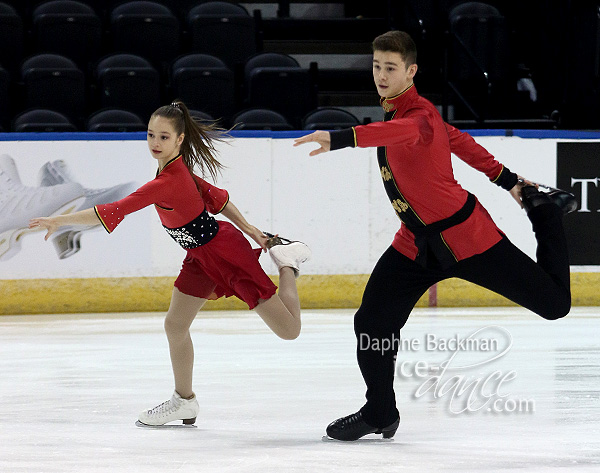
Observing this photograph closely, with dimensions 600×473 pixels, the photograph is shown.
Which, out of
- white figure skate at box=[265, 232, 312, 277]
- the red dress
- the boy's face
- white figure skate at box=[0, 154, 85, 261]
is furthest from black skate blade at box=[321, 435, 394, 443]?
white figure skate at box=[0, 154, 85, 261]

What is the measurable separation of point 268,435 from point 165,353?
1925 mm

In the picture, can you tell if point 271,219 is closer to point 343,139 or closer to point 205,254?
point 205,254

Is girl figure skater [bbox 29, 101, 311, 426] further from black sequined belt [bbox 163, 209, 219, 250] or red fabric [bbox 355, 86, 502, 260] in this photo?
red fabric [bbox 355, 86, 502, 260]

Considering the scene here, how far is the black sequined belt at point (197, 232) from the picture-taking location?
341cm

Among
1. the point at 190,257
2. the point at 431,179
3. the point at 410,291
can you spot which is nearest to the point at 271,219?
the point at 190,257

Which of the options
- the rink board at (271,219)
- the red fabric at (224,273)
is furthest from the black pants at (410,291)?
the rink board at (271,219)

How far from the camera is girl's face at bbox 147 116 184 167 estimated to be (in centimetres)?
337

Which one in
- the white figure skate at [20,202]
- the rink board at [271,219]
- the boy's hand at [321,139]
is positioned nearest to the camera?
the boy's hand at [321,139]

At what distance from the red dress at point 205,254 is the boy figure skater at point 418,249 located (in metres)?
0.46

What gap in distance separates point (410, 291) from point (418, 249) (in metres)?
0.14

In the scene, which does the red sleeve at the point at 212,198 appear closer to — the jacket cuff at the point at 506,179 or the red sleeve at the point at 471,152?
the red sleeve at the point at 471,152

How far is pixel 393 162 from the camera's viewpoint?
306cm

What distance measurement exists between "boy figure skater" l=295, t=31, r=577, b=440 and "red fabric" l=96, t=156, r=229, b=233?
2.36 feet

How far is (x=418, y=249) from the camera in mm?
3123
